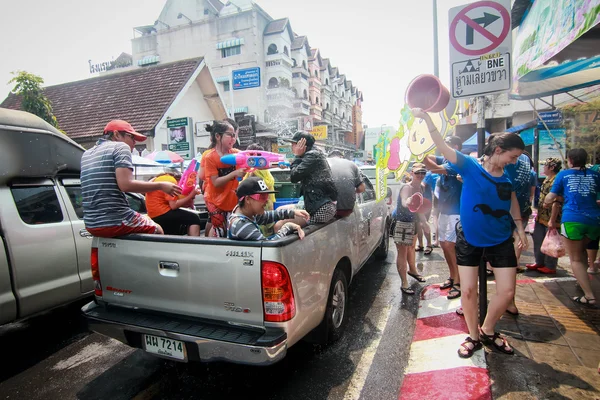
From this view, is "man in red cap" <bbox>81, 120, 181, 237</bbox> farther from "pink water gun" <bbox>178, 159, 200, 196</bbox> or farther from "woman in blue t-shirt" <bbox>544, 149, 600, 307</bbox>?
"woman in blue t-shirt" <bbox>544, 149, 600, 307</bbox>

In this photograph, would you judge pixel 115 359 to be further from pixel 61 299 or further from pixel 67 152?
pixel 67 152

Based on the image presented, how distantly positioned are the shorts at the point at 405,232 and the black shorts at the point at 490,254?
1274mm

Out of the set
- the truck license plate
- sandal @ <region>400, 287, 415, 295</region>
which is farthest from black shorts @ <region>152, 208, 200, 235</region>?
sandal @ <region>400, 287, 415, 295</region>

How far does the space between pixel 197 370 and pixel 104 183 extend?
1.84 m

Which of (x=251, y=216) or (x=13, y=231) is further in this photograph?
(x=13, y=231)

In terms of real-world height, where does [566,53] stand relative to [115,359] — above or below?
above

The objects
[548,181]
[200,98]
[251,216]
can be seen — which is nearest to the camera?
[251,216]

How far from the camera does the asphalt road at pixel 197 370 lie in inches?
106

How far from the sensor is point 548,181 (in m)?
4.99

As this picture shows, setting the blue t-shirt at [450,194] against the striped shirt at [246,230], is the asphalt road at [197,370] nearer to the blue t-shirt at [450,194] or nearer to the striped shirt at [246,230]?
the striped shirt at [246,230]

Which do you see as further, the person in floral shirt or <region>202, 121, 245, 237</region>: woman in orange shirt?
the person in floral shirt

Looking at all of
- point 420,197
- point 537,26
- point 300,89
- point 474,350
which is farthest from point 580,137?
point 300,89

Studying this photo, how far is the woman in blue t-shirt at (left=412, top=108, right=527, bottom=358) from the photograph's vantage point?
9.27ft

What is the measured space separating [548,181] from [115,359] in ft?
19.5
